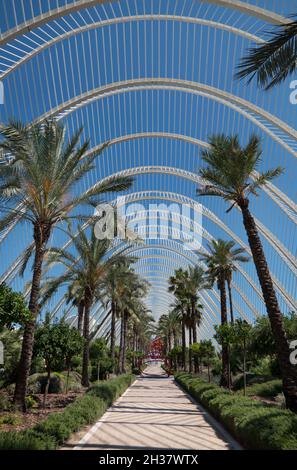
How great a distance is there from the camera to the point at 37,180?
14117 millimetres

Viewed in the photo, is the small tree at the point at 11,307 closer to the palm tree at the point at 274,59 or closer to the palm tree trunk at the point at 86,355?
the palm tree at the point at 274,59

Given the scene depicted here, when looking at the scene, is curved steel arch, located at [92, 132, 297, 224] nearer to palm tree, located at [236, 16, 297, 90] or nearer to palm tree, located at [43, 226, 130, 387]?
palm tree, located at [43, 226, 130, 387]

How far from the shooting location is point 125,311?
42344 millimetres

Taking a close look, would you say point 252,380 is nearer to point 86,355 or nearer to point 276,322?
point 86,355

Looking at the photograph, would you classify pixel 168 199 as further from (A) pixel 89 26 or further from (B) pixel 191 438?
(B) pixel 191 438

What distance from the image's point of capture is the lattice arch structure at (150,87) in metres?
17.4

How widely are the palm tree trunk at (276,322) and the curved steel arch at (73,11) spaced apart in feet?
24.3

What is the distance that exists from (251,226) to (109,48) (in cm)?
1211

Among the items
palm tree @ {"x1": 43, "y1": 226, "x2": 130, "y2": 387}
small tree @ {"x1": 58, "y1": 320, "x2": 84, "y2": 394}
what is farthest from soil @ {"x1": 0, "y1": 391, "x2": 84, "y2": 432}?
palm tree @ {"x1": 43, "y1": 226, "x2": 130, "y2": 387}

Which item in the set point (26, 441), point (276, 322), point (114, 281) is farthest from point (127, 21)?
point (114, 281)

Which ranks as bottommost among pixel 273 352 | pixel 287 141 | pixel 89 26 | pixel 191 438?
pixel 191 438

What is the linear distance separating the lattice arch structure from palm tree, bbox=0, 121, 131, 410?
9.90 feet

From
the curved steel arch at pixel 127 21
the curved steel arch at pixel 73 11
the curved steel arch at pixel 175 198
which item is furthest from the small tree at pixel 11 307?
the curved steel arch at pixel 175 198

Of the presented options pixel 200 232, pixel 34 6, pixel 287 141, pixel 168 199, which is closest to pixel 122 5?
pixel 34 6
